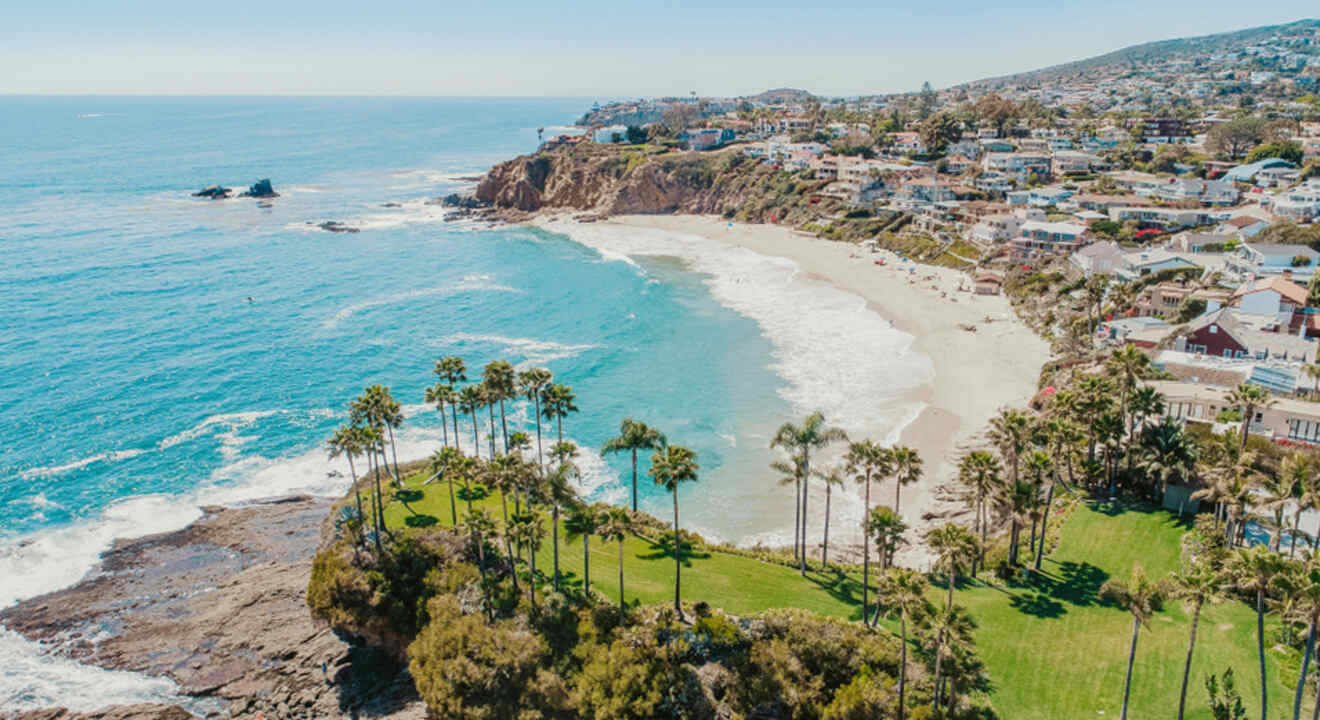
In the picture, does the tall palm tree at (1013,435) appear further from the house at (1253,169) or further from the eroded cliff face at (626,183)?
the eroded cliff face at (626,183)

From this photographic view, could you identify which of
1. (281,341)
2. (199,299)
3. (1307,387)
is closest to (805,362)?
(1307,387)

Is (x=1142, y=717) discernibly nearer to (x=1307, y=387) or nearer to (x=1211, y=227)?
(x=1307, y=387)

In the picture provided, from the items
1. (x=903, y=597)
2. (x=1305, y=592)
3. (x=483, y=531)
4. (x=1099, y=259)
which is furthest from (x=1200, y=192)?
(x=483, y=531)

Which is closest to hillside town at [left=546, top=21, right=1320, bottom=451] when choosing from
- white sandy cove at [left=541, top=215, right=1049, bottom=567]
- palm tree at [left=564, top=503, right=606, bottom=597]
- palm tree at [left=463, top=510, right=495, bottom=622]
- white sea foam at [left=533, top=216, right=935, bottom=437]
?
white sandy cove at [left=541, top=215, right=1049, bottom=567]

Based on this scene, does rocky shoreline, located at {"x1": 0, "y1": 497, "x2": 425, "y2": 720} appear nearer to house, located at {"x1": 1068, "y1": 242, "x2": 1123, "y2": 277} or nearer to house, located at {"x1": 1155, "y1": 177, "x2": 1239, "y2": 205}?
house, located at {"x1": 1068, "y1": 242, "x2": 1123, "y2": 277}

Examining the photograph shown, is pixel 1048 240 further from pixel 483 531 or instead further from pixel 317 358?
pixel 317 358
